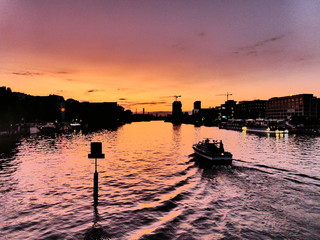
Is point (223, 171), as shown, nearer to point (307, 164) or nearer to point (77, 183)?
point (307, 164)

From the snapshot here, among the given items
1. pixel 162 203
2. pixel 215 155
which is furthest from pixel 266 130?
pixel 162 203

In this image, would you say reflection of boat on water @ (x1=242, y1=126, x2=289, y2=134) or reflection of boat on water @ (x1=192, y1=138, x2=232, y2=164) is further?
reflection of boat on water @ (x1=242, y1=126, x2=289, y2=134)

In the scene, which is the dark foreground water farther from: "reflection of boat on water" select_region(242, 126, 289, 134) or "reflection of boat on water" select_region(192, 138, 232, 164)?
"reflection of boat on water" select_region(242, 126, 289, 134)

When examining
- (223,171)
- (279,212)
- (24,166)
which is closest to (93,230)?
(279,212)

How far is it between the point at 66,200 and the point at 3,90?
121m

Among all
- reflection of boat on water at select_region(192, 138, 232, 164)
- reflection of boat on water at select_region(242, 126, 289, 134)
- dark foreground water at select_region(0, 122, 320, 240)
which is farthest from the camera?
reflection of boat on water at select_region(242, 126, 289, 134)

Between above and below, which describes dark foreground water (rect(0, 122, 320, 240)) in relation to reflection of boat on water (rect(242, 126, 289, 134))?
below

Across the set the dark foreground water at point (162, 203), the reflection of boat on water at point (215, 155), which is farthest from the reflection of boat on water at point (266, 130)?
the reflection of boat on water at point (215, 155)

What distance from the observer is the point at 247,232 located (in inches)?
667

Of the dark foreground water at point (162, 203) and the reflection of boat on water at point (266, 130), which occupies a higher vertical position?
the reflection of boat on water at point (266, 130)

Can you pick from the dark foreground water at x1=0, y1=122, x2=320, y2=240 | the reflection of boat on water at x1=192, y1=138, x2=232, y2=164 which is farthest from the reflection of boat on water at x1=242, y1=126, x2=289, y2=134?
the reflection of boat on water at x1=192, y1=138, x2=232, y2=164

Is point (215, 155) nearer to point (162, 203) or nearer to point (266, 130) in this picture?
point (162, 203)

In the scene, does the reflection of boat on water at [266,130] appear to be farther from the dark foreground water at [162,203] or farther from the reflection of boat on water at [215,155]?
the reflection of boat on water at [215,155]

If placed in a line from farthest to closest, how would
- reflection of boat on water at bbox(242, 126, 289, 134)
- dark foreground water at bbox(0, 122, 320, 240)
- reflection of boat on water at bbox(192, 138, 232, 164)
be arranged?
reflection of boat on water at bbox(242, 126, 289, 134), reflection of boat on water at bbox(192, 138, 232, 164), dark foreground water at bbox(0, 122, 320, 240)
